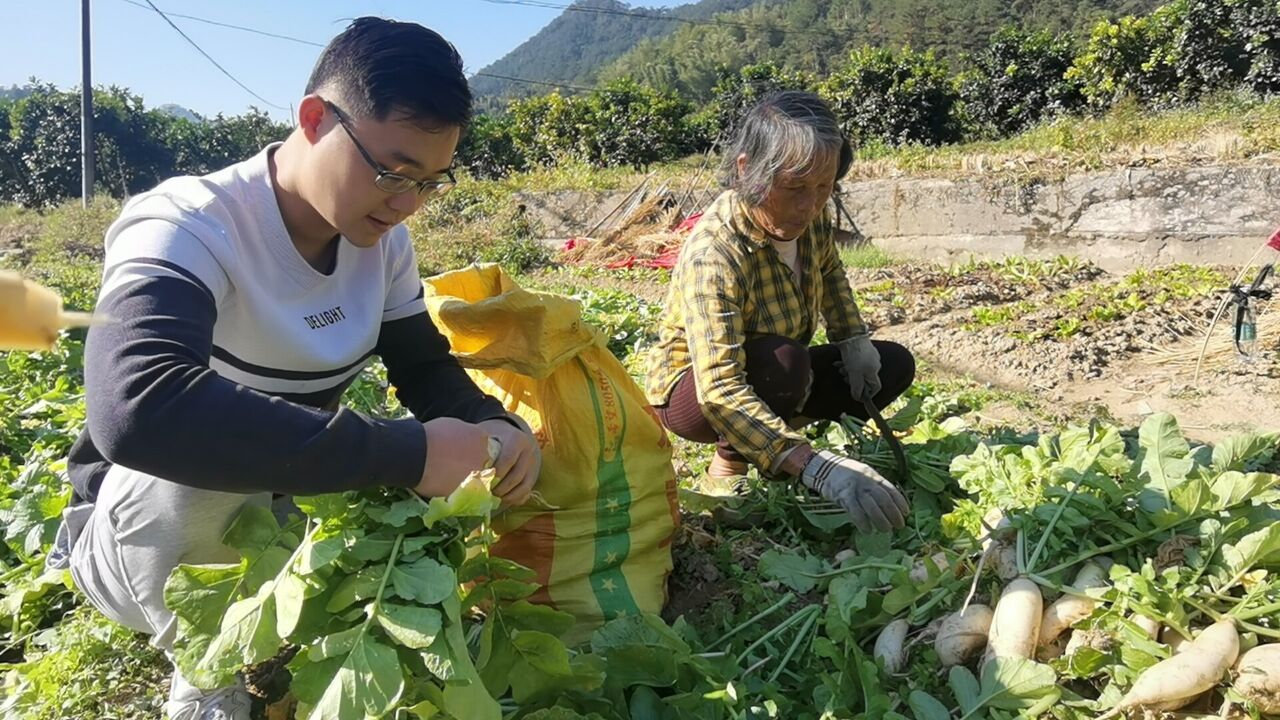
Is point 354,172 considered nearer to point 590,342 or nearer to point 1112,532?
point 590,342

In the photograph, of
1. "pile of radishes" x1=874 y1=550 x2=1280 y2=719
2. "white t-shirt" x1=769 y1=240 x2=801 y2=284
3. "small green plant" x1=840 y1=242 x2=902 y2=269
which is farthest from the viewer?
"small green plant" x1=840 y1=242 x2=902 y2=269

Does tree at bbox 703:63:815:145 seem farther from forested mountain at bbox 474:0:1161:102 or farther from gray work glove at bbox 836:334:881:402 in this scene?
gray work glove at bbox 836:334:881:402

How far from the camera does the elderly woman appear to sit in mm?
2125

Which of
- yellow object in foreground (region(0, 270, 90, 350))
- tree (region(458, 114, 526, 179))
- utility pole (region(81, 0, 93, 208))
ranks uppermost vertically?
utility pole (region(81, 0, 93, 208))

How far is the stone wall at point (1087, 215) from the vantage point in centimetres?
711

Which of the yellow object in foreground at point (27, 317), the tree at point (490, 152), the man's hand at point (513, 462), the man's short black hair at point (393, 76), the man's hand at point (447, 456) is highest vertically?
the man's short black hair at point (393, 76)

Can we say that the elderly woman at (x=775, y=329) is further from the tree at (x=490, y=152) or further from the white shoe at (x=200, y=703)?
the tree at (x=490, y=152)

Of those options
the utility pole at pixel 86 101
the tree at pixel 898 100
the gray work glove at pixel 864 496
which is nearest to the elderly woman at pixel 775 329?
the gray work glove at pixel 864 496

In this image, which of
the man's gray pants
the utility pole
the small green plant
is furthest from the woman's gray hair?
the utility pole

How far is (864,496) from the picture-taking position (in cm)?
193

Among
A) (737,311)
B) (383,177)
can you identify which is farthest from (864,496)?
(383,177)

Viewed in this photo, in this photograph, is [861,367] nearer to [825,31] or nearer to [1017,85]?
[1017,85]

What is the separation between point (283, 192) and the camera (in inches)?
60.5

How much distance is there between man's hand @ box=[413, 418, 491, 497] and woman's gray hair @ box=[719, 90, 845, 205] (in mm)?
1188
